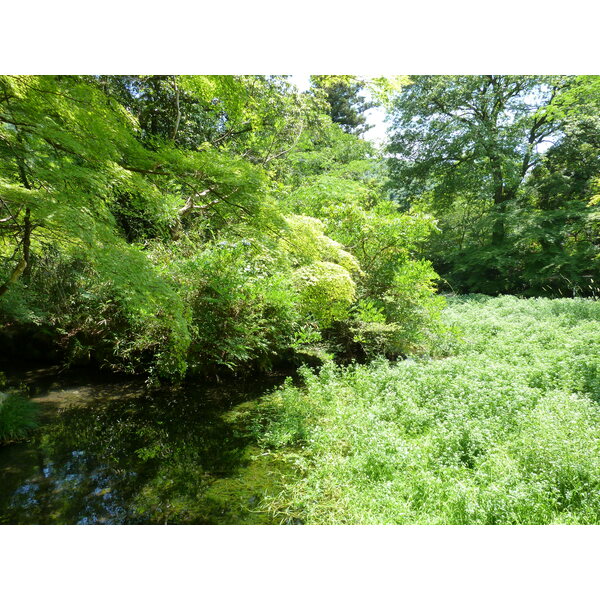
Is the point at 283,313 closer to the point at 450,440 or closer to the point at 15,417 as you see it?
the point at 450,440

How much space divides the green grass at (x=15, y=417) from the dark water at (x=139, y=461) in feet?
0.33

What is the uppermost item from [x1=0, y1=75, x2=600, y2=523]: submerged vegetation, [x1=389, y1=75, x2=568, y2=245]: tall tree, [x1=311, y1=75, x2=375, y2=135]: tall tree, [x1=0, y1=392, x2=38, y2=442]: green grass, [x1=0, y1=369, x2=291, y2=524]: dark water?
[x1=311, y1=75, x2=375, y2=135]: tall tree

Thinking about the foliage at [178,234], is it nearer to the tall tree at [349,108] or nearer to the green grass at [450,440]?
the green grass at [450,440]

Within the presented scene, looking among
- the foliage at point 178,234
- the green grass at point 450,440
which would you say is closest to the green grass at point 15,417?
the foliage at point 178,234

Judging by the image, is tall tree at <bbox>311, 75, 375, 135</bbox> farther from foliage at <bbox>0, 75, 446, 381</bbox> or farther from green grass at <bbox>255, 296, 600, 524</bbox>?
green grass at <bbox>255, 296, 600, 524</bbox>

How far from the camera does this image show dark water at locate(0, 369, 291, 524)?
2.11 m

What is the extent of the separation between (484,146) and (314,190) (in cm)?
547

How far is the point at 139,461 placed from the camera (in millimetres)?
2660

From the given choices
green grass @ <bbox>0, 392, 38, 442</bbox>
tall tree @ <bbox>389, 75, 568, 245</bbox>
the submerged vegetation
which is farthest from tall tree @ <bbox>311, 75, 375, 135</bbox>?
green grass @ <bbox>0, 392, 38, 442</bbox>

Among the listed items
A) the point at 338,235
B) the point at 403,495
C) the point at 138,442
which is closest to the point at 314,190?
the point at 338,235

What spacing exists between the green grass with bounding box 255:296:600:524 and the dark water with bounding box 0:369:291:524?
9.7 inches

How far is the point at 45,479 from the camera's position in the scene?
2.39m

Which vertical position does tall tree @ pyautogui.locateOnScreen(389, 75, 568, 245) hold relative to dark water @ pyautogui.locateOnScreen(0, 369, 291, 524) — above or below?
above
